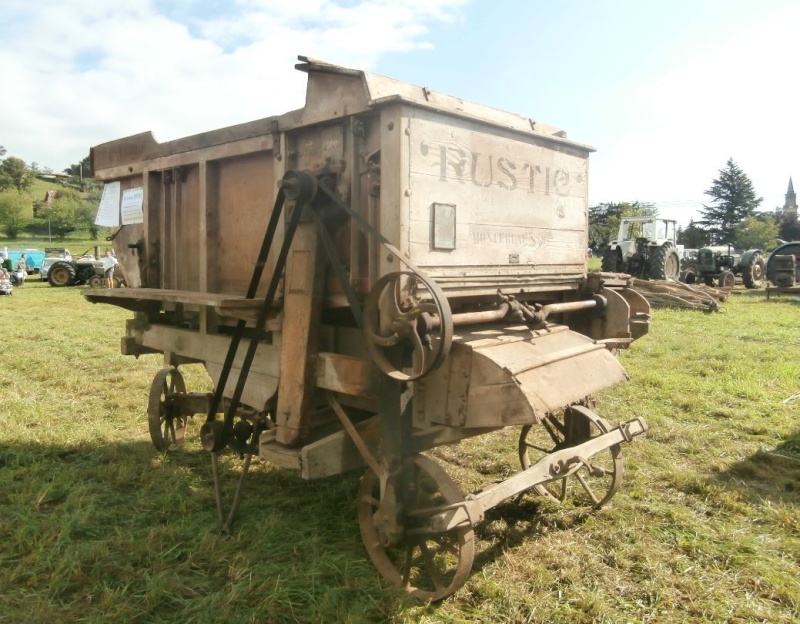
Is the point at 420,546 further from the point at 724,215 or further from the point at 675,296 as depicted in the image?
the point at 724,215

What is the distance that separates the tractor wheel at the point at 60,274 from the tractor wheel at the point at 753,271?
87.8ft

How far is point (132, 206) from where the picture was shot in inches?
192

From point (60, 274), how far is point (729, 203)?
52214 mm

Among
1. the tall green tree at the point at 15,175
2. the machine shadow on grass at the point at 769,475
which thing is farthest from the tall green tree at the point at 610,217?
the tall green tree at the point at 15,175

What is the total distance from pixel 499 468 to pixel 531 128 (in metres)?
2.51

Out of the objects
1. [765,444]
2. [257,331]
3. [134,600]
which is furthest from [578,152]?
[134,600]

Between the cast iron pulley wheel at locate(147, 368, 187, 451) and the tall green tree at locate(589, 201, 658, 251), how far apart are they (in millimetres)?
49168

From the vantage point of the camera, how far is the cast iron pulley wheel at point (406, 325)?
257 centimetres

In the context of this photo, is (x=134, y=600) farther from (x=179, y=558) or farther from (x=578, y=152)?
(x=578, y=152)

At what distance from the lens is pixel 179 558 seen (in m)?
3.36

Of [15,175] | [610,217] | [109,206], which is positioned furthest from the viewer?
[15,175]

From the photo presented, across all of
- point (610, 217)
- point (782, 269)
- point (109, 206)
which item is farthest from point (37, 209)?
point (109, 206)

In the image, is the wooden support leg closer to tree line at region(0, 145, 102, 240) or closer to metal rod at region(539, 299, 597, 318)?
metal rod at region(539, 299, 597, 318)

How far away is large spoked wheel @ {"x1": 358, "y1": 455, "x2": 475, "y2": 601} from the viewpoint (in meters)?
2.82
